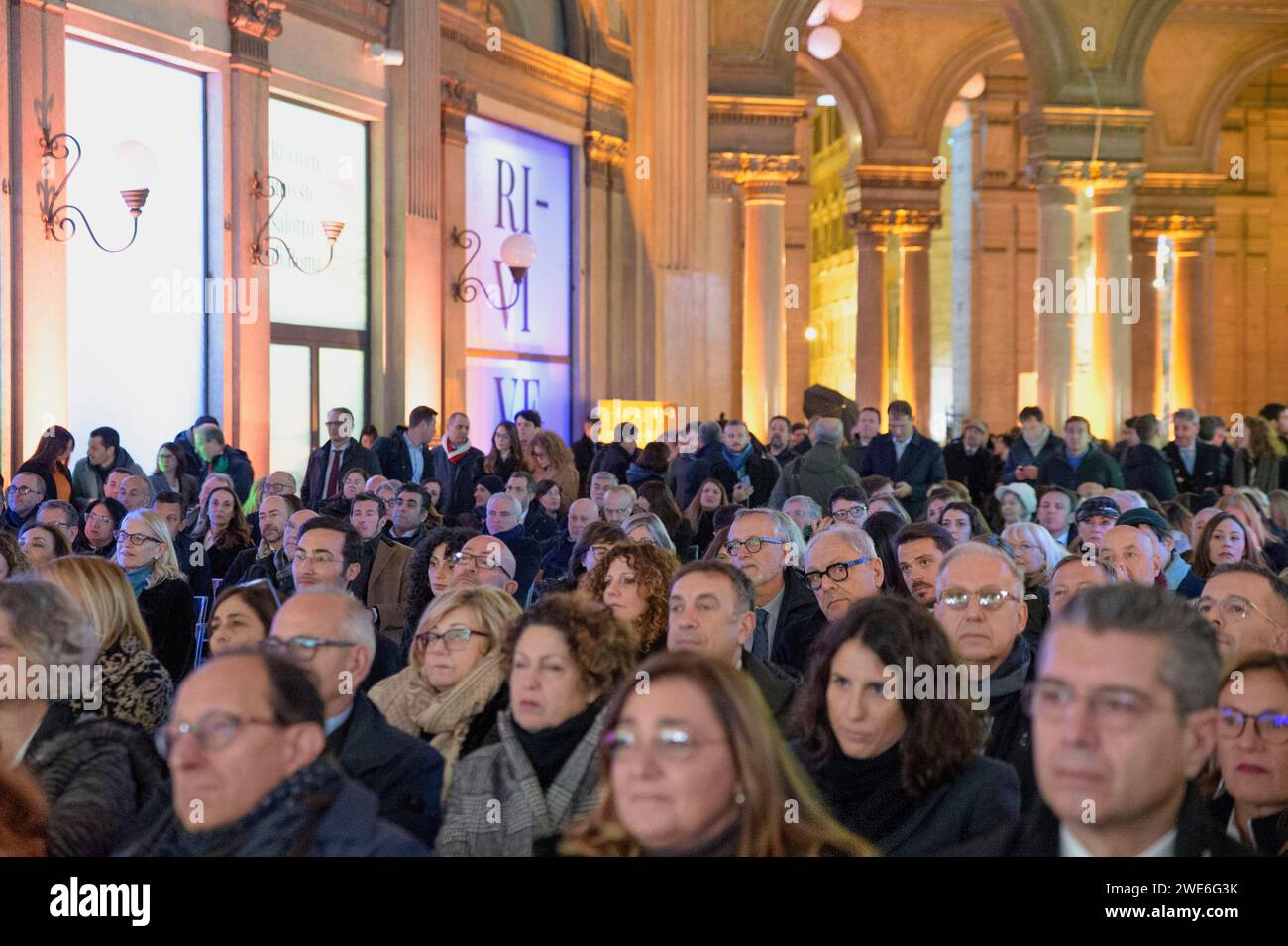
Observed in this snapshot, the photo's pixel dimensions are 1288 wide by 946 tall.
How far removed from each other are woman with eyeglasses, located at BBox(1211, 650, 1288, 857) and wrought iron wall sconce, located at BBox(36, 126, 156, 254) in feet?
34.2

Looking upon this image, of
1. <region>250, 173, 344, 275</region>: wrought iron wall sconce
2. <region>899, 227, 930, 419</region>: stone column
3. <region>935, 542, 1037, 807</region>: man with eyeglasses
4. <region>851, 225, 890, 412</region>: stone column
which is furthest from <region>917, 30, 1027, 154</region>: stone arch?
<region>935, 542, 1037, 807</region>: man with eyeglasses

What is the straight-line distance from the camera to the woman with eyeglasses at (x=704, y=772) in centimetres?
342

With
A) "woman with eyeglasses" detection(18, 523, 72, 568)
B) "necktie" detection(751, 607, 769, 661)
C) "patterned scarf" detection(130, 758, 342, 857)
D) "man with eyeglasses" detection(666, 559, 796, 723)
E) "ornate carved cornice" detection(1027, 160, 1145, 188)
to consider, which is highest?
"ornate carved cornice" detection(1027, 160, 1145, 188)

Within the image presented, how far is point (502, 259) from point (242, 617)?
14414 millimetres

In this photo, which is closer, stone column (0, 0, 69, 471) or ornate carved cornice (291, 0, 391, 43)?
stone column (0, 0, 69, 471)

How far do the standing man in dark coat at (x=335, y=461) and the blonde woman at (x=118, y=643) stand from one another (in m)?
7.22

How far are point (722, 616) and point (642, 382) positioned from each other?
61.1ft

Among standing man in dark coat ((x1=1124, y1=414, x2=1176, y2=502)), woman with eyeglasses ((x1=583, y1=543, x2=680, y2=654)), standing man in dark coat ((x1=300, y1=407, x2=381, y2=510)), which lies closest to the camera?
woman with eyeglasses ((x1=583, y1=543, x2=680, y2=654))

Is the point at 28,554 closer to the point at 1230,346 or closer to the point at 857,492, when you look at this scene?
the point at 857,492

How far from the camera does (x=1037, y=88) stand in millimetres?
27641

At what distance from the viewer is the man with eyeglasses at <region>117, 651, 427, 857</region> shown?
3518mm

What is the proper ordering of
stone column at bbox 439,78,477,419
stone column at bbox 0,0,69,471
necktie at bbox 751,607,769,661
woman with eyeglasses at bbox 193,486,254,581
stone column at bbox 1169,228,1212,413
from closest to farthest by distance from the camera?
necktie at bbox 751,607,769,661, woman with eyeglasses at bbox 193,486,254,581, stone column at bbox 0,0,69,471, stone column at bbox 439,78,477,419, stone column at bbox 1169,228,1212,413

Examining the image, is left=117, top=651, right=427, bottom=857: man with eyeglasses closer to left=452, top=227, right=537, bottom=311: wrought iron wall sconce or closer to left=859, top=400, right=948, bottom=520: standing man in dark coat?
left=859, top=400, right=948, bottom=520: standing man in dark coat

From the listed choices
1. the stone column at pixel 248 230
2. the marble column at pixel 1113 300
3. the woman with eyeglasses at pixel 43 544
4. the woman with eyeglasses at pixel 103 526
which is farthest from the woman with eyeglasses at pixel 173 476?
the marble column at pixel 1113 300
